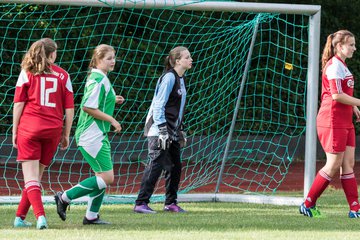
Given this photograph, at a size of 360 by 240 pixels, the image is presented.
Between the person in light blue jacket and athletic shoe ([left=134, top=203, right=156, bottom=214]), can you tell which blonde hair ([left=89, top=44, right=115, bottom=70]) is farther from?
athletic shoe ([left=134, top=203, right=156, bottom=214])

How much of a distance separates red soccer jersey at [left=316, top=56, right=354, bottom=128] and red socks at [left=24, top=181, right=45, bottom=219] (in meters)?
2.90

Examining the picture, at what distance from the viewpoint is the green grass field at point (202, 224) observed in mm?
7375

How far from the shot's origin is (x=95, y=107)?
8.09 metres

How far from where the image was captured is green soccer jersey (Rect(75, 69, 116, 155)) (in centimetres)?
808

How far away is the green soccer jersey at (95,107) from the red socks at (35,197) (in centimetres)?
58

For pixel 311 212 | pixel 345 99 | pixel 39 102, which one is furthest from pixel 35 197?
pixel 345 99

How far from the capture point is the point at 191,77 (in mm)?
15148

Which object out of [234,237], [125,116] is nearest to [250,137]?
[125,116]

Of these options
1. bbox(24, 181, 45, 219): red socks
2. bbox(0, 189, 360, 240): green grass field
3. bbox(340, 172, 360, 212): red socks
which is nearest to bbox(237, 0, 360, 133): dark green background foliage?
bbox(0, 189, 360, 240): green grass field

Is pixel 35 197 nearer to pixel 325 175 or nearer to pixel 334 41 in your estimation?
pixel 325 175

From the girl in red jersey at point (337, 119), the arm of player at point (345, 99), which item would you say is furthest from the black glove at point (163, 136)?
the arm of player at point (345, 99)

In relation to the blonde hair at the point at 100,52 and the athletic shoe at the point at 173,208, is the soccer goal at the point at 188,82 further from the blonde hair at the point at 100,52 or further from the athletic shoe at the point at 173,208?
the blonde hair at the point at 100,52

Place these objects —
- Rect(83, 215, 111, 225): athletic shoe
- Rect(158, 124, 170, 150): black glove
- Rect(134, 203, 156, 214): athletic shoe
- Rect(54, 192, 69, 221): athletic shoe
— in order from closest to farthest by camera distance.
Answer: Rect(54, 192, 69, 221): athletic shoe < Rect(83, 215, 111, 225): athletic shoe < Rect(158, 124, 170, 150): black glove < Rect(134, 203, 156, 214): athletic shoe

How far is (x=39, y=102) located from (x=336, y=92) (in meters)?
2.83
